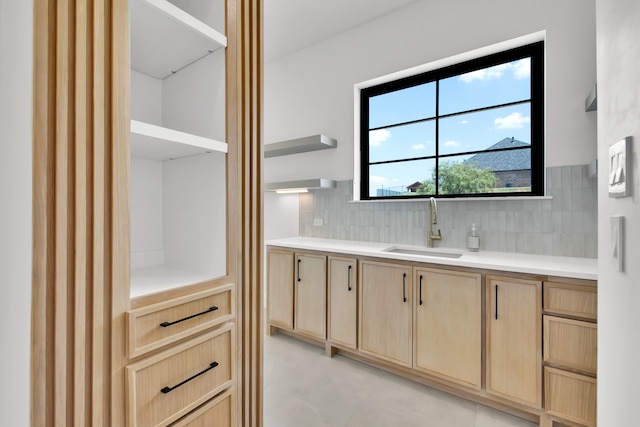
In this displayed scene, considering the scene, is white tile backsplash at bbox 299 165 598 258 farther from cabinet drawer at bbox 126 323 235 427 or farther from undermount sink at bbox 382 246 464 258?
cabinet drawer at bbox 126 323 235 427

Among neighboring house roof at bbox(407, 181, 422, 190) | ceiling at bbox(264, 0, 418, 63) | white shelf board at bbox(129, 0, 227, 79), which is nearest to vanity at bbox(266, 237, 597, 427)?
neighboring house roof at bbox(407, 181, 422, 190)

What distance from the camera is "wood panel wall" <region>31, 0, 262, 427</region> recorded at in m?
0.66

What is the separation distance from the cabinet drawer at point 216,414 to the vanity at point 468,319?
4.47 ft

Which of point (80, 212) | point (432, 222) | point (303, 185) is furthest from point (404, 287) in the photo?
point (80, 212)

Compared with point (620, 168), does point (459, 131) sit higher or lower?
higher

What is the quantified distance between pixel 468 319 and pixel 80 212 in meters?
2.01

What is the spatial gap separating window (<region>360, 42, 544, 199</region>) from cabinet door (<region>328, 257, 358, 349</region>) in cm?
90

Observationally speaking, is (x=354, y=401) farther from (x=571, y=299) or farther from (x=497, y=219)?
(x=497, y=219)

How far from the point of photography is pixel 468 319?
1827mm

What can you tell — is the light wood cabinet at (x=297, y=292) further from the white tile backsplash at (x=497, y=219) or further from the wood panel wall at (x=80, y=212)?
the wood panel wall at (x=80, y=212)

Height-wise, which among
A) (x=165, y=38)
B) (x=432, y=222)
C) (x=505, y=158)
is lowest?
(x=432, y=222)

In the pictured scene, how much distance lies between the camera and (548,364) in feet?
5.23

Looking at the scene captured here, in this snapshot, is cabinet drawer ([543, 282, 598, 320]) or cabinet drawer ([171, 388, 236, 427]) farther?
cabinet drawer ([543, 282, 598, 320])

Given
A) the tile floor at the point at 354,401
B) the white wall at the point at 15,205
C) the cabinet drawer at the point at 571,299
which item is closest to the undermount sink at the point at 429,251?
the cabinet drawer at the point at 571,299
